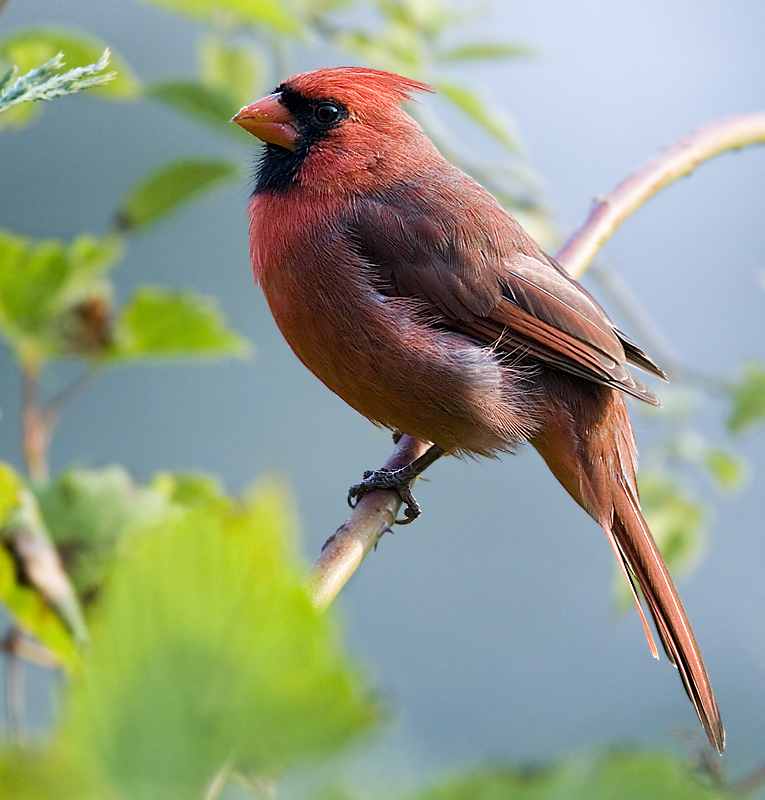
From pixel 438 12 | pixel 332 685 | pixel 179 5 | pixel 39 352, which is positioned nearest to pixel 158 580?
pixel 332 685

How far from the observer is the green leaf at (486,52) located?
1.77m

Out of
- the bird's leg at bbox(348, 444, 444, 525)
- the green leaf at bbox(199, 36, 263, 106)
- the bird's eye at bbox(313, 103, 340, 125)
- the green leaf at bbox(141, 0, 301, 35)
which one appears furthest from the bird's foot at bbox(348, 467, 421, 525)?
the green leaf at bbox(199, 36, 263, 106)

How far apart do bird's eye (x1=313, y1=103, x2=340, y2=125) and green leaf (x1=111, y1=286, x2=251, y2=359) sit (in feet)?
1.26

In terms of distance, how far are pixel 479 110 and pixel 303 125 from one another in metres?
0.35

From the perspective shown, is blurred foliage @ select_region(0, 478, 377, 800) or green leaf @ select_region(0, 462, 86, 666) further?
green leaf @ select_region(0, 462, 86, 666)

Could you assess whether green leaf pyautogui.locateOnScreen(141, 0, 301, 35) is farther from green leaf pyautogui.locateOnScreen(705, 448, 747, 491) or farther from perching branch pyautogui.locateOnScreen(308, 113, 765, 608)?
green leaf pyautogui.locateOnScreen(705, 448, 747, 491)

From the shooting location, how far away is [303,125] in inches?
60.3

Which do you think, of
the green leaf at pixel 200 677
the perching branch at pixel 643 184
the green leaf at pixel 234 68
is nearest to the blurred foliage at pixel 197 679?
the green leaf at pixel 200 677

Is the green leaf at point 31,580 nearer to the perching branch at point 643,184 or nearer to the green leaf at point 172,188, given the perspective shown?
the perching branch at point 643,184

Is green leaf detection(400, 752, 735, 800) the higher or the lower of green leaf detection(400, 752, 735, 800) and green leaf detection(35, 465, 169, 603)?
the higher

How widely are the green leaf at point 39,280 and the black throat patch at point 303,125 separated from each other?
0.36 m

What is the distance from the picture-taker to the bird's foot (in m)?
1.38

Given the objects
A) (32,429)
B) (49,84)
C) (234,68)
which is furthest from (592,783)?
(234,68)

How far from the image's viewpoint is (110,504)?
2.40 ft
